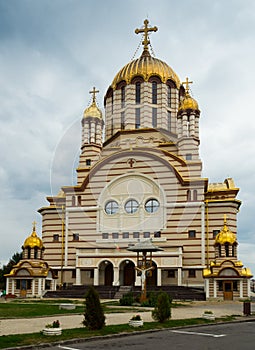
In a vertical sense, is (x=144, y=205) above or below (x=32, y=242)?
above

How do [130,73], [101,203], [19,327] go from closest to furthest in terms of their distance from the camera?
[19,327] < [101,203] < [130,73]

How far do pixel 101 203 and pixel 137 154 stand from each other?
551 centimetres

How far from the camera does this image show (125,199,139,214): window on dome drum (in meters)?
43.7

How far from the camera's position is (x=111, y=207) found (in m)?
44.4

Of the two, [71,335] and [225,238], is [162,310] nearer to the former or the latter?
[71,335]

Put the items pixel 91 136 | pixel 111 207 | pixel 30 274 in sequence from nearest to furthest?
1. pixel 30 274
2. pixel 111 207
3. pixel 91 136

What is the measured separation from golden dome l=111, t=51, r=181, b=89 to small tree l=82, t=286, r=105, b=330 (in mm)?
37137

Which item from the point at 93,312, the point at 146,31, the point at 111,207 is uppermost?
the point at 146,31

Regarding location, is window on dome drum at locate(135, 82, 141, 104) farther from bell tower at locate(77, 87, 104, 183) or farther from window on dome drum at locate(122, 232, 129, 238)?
window on dome drum at locate(122, 232, 129, 238)

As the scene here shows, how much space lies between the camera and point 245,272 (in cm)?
3678

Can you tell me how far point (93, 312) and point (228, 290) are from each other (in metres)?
23.3

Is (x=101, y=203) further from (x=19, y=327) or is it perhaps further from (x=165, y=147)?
(x=19, y=327)

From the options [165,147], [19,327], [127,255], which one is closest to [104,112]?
[165,147]

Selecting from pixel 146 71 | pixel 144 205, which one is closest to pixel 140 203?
pixel 144 205
